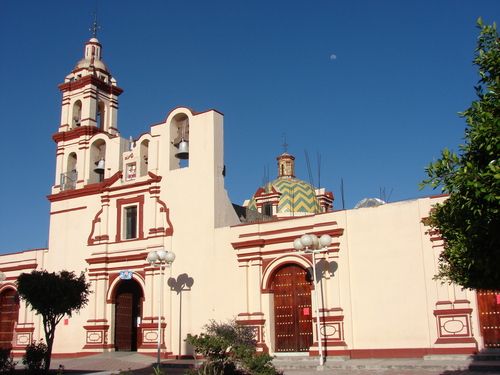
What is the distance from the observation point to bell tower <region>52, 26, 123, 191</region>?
1170 inches

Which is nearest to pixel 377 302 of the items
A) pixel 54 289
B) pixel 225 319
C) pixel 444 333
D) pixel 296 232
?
pixel 444 333

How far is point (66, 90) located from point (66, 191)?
220 inches

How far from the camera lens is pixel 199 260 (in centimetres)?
2453

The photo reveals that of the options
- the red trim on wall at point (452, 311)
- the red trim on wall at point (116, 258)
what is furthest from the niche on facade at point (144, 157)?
the red trim on wall at point (452, 311)

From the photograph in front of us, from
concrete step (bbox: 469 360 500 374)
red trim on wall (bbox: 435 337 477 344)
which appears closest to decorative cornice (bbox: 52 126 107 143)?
red trim on wall (bbox: 435 337 477 344)

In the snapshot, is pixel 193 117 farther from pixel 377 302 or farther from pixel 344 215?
pixel 377 302

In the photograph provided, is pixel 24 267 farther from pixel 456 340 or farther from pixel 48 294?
pixel 456 340

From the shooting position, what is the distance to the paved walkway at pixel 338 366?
1628cm

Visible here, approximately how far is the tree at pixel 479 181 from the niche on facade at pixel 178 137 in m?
18.6

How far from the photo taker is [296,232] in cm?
2252

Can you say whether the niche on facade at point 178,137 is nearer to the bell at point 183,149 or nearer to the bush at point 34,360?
the bell at point 183,149

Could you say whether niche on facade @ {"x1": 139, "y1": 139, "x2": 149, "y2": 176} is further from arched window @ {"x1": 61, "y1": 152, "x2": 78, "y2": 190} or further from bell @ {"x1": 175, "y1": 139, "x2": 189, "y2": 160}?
arched window @ {"x1": 61, "y1": 152, "x2": 78, "y2": 190}

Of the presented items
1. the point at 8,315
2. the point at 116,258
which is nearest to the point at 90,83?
the point at 116,258

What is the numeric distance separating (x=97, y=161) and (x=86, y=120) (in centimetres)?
214
